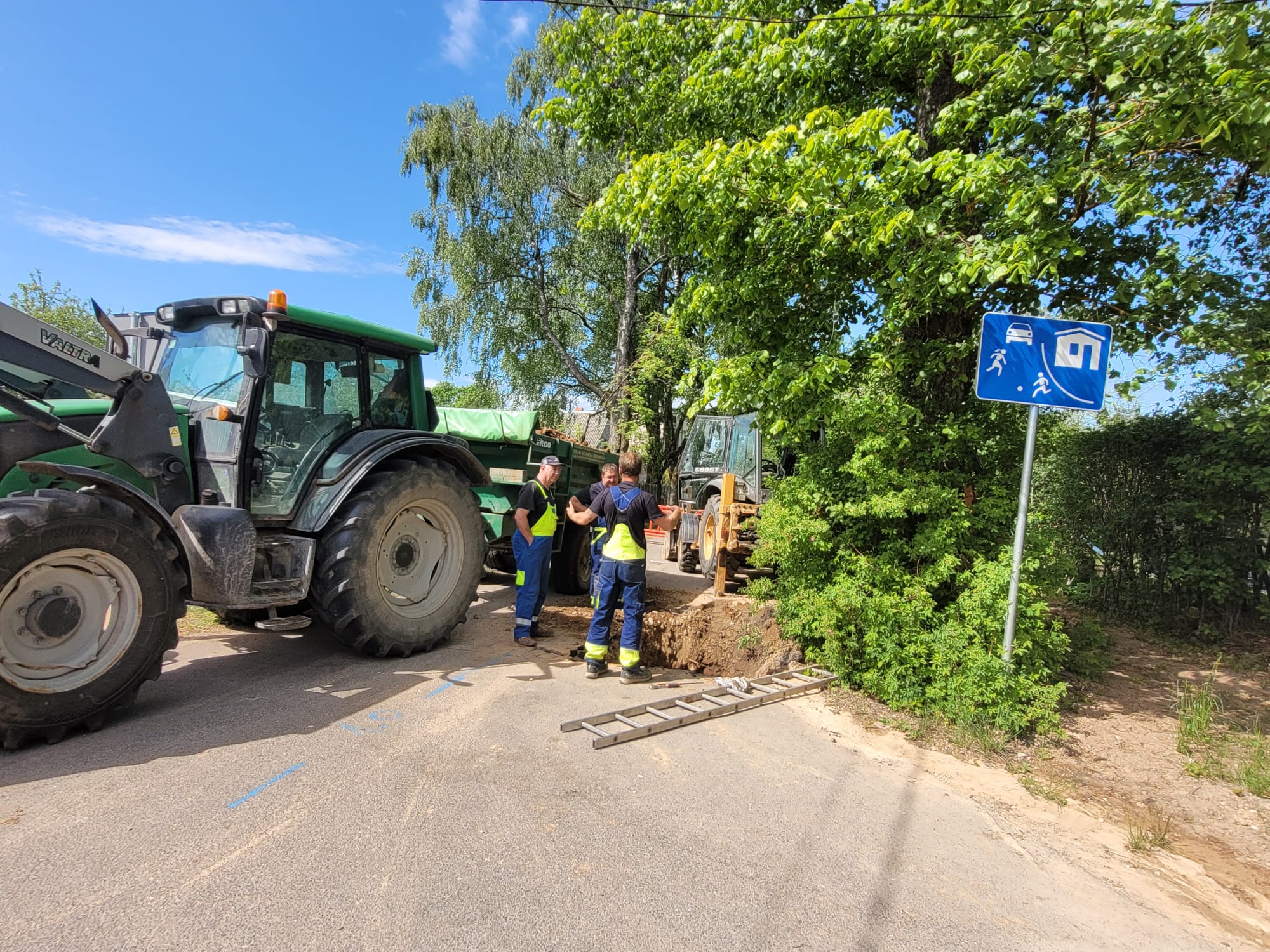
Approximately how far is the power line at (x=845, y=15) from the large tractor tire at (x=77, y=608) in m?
4.90

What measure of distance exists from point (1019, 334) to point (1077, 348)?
0.37 metres

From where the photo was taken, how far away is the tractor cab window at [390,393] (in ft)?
18.1

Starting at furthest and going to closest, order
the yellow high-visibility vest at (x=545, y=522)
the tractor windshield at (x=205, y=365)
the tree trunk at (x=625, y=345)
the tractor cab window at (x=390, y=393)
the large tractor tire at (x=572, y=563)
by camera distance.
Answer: the tree trunk at (x=625, y=345), the large tractor tire at (x=572, y=563), the yellow high-visibility vest at (x=545, y=522), the tractor cab window at (x=390, y=393), the tractor windshield at (x=205, y=365)

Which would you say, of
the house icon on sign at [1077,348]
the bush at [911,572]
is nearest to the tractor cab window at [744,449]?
the bush at [911,572]

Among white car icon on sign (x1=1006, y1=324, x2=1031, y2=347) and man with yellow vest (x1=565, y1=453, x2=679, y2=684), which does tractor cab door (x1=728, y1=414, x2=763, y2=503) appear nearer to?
man with yellow vest (x1=565, y1=453, x2=679, y2=684)

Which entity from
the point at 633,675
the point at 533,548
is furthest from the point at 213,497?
the point at 633,675

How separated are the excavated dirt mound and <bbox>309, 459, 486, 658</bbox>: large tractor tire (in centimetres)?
118

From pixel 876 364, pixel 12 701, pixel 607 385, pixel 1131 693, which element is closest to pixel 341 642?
pixel 12 701

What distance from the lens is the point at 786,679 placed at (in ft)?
17.2

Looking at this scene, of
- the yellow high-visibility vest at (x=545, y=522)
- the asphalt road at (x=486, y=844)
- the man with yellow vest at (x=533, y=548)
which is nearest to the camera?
the asphalt road at (x=486, y=844)

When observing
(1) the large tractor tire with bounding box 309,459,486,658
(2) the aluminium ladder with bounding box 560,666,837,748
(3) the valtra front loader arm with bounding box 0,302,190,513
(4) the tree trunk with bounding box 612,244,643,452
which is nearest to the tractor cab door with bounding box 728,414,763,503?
(2) the aluminium ladder with bounding box 560,666,837,748

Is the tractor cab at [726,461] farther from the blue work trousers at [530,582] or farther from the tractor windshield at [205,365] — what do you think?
the tractor windshield at [205,365]

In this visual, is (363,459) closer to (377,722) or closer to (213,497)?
(213,497)

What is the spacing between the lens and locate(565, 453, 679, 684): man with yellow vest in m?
5.28
